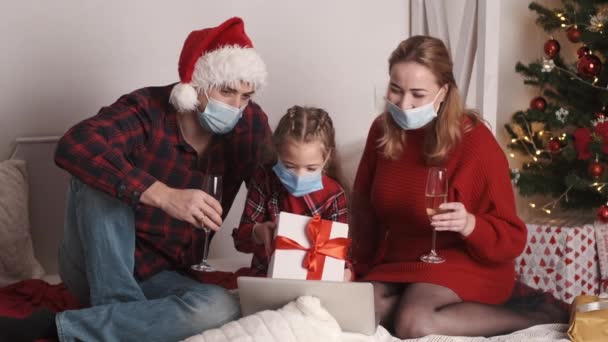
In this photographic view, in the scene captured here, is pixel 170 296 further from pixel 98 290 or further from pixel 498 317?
pixel 498 317

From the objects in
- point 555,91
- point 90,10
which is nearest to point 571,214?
point 555,91

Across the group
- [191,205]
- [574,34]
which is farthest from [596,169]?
[191,205]

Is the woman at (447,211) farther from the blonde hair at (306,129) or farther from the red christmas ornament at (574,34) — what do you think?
the red christmas ornament at (574,34)

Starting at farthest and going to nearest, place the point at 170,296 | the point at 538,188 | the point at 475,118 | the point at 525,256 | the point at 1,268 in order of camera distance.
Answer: the point at 538,188
the point at 525,256
the point at 1,268
the point at 475,118
the point at 170,296

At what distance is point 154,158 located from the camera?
7.68 feet

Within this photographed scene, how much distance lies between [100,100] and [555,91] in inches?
81.1

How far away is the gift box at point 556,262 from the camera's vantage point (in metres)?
3.01

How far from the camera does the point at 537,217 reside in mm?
3811

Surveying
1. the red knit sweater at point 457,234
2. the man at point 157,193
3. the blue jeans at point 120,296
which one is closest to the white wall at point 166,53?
the red knit sweater at point 457,234

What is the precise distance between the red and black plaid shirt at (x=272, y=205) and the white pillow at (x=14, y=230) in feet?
3.10

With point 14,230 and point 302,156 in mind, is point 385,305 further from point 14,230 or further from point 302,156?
point 14,230

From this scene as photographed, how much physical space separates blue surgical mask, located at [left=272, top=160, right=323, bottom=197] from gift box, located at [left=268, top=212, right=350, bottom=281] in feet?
0.54

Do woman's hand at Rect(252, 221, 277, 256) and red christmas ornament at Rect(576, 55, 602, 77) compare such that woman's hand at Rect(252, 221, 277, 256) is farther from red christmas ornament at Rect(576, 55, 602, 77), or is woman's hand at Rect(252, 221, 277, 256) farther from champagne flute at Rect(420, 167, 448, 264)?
red christmas ornament at Rect(576, 55, 602, 77)

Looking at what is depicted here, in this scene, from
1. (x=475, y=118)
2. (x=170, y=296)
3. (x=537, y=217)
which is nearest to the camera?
(x=170, y=296)
